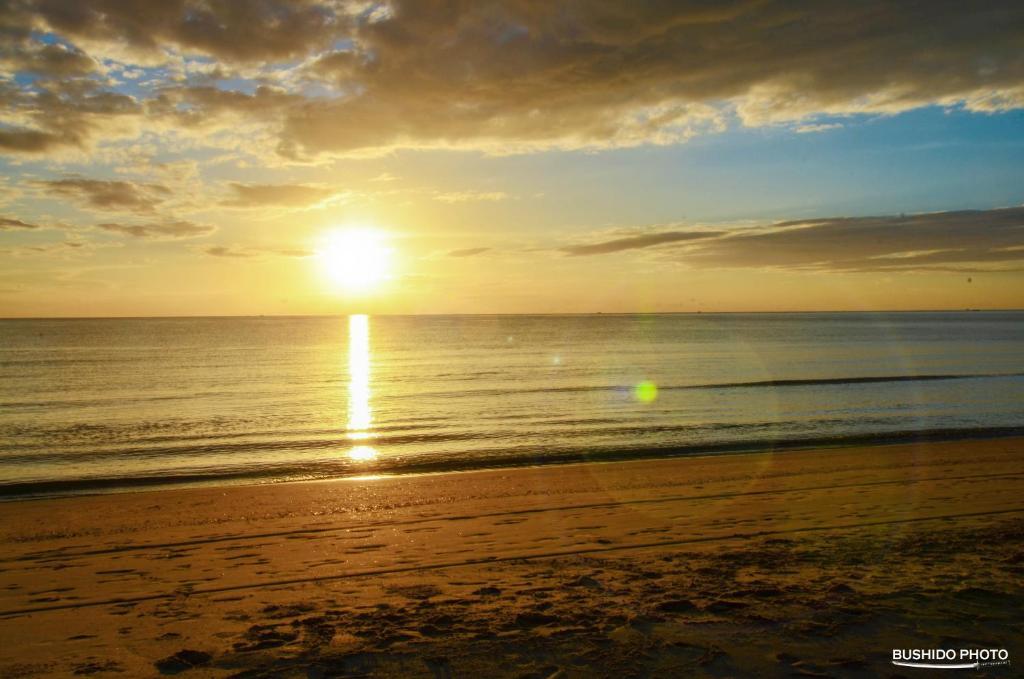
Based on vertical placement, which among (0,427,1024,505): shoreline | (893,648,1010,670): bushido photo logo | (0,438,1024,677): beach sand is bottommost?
(0,427,1024,505): shoreline

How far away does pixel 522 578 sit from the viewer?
9.39 m

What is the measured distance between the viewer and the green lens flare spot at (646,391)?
123ft

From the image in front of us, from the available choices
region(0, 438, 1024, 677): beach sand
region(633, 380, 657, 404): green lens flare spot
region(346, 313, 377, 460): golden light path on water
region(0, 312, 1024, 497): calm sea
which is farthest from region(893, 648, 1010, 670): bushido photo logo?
region(633, 380, 657, 404): green lens flare spot

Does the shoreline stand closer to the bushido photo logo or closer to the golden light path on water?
the golden light path on water

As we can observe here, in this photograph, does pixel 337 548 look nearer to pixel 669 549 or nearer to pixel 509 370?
pixel 669 549

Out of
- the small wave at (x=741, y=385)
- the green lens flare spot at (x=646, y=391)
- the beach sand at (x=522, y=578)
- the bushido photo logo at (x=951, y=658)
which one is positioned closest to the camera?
the bushido photo logo at (x=951, y=658)

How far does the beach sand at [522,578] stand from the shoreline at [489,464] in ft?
6.85

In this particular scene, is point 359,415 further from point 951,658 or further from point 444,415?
point 951,658

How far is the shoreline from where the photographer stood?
18781 millimetres

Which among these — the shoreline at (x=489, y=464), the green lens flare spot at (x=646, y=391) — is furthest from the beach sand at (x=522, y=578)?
the green lens flare spot at (x=646, y=391)

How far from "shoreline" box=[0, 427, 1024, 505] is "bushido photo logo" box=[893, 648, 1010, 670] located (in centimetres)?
1474

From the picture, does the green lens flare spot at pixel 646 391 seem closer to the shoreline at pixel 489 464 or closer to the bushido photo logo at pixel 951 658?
the shoreline at pixel 489 464

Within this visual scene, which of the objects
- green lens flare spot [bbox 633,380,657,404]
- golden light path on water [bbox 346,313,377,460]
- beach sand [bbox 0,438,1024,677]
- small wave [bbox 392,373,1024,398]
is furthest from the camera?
small wave [bbox 392,373,1024,398]

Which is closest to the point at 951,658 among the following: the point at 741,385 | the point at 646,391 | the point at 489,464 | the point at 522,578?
the point at 522,578
